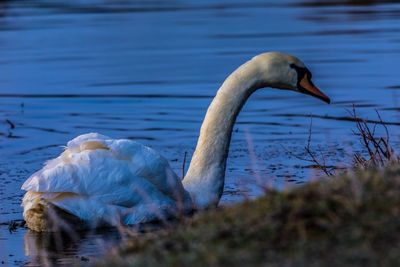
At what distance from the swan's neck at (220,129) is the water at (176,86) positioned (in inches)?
11.6

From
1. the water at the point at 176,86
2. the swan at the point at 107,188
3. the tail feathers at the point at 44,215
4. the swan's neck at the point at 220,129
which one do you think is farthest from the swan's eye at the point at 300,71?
the tail feathers at the point at 44,215

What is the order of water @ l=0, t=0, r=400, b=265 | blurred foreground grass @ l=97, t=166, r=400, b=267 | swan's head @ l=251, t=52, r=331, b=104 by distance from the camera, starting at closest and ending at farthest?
blurred foreground grass @ l=97, t=166, r=400, b=267, swan's head @ l=251, t=52, r=331, b=104, water @ l=0, t=0, r=400, b=265

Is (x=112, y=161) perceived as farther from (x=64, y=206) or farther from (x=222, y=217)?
(x=222, y=217)

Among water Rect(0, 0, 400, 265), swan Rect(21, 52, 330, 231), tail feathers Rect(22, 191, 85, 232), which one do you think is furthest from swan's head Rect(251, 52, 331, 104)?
tail feathers Rect(22, 191, 85, 232)

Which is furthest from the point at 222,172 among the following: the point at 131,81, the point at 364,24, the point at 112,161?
the point at 364,24

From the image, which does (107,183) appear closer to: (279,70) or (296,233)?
(279,70)

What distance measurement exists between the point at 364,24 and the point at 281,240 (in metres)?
19.2

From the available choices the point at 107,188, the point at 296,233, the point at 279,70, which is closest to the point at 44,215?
the point at 107,188

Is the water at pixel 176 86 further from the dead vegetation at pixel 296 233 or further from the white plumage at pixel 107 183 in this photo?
the dead vegetation at pixel 296 233

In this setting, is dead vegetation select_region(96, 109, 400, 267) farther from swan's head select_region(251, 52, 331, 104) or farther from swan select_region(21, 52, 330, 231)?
swan's head select_region(251, 52, 331, 104)

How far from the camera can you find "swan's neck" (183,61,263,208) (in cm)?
977

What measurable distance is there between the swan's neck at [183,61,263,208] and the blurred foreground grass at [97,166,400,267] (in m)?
4.26

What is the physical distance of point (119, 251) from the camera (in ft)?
17.4

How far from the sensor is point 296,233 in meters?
4.95
